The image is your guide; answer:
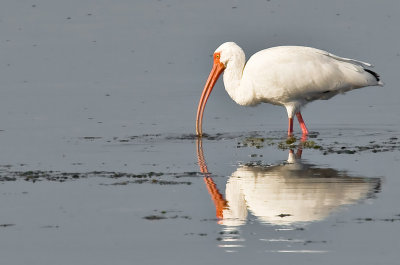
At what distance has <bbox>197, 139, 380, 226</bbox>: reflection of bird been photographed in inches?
520

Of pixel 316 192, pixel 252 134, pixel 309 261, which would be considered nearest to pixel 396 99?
pixel 252 134

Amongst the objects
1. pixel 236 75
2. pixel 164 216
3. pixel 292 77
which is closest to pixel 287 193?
pixel 164 216

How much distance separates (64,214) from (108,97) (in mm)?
9358

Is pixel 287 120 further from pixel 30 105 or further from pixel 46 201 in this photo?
pixel 46 201

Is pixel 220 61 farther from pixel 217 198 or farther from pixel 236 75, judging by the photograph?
pixel 217 198

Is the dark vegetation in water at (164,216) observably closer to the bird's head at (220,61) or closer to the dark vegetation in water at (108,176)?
the dark vegetation in water at (108,176)

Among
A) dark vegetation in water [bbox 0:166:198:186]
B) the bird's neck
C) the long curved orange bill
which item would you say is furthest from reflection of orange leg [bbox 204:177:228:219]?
the bird's neck

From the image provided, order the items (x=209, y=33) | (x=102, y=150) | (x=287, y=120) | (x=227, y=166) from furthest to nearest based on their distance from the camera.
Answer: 1. (x=209, y=33)
2. (x=287, y=120)
3. (x=102, y=150)
4. (x=227, y=166)

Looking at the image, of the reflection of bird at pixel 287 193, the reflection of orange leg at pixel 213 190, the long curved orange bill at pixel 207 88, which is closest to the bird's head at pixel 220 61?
the long curved orange bill at pixel 207 88

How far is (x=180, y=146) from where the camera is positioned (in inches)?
721

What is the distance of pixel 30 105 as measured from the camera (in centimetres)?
2194

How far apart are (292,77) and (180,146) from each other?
2.33 m

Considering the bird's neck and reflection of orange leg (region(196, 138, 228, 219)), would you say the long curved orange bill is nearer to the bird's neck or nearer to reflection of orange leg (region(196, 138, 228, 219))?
the bird's neck

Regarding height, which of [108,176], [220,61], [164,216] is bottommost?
[164,216]
